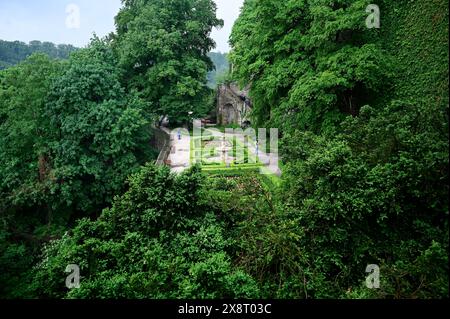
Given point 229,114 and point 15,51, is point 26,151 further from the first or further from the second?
point 15,51

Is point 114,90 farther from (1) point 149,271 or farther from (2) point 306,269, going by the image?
(2) point 306,269

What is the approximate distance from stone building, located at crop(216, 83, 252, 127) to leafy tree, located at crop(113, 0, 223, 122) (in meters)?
5.94

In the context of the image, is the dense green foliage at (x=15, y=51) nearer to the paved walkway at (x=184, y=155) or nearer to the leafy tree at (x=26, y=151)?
the leafy tree at (x=26, y=151)

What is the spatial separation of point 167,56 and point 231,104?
1059 centimetres

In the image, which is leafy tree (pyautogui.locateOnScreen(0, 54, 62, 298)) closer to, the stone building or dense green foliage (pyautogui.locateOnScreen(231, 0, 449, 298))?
dense green foliage (pyautogui.locateOnScreen(231, 0, 449, 298))

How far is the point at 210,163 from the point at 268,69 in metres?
5.49

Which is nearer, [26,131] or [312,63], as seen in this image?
[312,63]

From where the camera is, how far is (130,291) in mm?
7336

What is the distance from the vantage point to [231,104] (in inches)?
1239

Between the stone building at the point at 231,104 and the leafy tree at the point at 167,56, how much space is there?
19.5 ft

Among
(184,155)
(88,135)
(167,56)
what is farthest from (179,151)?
(167,56)

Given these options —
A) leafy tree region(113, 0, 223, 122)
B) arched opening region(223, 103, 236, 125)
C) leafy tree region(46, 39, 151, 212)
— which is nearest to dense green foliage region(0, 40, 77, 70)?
arched opening region(223, 103, 236, 125)

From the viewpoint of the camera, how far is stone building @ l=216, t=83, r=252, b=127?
30.1 meters
